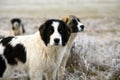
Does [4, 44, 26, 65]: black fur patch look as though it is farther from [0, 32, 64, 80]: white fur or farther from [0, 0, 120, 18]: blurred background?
[0, 0, 120, 18]: blurred background

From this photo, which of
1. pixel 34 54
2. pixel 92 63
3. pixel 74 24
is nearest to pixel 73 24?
pixel 74 24

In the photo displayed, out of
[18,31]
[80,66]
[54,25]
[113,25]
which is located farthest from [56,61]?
[113,25]

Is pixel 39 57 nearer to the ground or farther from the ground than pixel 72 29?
nearer to the ground

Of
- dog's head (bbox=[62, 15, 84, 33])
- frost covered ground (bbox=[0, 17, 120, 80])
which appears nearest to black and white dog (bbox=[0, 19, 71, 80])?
frost covered ground (bbox=[0, 17, 120, 80])

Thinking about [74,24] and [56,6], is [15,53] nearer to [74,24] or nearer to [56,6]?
[74,24]

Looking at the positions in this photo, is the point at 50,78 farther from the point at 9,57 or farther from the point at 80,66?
the point at 80,66

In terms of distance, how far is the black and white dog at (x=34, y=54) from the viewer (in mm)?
8938

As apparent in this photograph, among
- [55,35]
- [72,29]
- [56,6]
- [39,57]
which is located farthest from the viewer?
[56,6]

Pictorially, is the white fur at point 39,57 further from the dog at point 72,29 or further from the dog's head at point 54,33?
the dog at point 72,29

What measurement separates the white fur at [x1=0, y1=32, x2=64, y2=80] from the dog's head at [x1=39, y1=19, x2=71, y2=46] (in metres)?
0.21

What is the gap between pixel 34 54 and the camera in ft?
29.7

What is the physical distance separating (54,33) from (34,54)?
665 millimetres

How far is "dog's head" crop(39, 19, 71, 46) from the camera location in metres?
8.58

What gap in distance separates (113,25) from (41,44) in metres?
17.0
